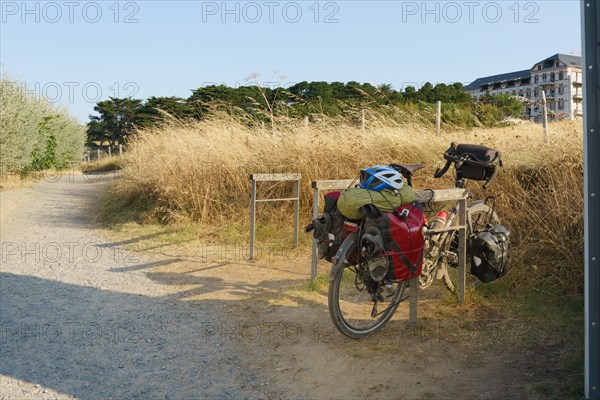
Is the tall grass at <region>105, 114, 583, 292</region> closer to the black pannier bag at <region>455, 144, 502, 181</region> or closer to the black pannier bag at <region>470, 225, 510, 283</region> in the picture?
the black pannier bag at <region>470, 225, 510, 283</region>

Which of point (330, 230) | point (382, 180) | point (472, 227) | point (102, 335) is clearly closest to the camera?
point (382, 180)

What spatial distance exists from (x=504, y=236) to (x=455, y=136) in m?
Result: 5.08

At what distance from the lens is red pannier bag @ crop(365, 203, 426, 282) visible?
417 centimetres

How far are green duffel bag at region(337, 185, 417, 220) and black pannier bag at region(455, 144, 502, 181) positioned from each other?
0.92m

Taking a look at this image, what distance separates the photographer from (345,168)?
959cm

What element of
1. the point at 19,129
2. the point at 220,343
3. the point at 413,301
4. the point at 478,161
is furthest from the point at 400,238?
the point at 19,129

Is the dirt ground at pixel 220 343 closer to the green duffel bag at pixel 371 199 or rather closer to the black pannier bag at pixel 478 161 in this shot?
the green duffel bag at pixel 371 199

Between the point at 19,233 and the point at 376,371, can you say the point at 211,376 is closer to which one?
the point at 376,371

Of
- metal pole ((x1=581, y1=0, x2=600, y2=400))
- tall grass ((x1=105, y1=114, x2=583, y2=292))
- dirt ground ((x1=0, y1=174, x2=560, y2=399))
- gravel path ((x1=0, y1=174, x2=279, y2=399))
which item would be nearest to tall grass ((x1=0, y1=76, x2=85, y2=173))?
tall grass ((x1=105, y1=114, x2=583, y2=292))

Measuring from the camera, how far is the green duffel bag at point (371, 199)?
167 inches

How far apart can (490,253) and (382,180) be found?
1274 millimetres

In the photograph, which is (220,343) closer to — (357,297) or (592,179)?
(357,297)

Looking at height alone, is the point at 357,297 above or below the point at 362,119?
below

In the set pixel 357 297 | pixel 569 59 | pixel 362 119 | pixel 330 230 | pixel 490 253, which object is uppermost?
pixel 569 59
